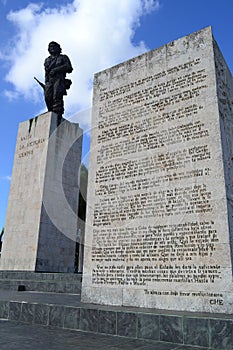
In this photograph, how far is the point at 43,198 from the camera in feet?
44.3

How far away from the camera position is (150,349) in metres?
3.96

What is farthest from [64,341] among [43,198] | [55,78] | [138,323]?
[55,78]

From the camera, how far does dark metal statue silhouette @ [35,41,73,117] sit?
16.0 meters

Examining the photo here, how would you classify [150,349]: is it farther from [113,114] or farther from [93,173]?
[113,114]

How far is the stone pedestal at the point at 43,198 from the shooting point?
1326cm

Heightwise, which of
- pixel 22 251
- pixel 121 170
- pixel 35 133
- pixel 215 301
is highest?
pixel 35 133

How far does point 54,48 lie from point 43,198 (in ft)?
27.7

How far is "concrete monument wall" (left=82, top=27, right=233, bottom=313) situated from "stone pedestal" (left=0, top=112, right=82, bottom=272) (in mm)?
6634

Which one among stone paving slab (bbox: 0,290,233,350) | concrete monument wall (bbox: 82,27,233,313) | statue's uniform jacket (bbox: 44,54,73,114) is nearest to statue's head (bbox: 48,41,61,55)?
statue's uniform jacket (bbox: 44,54,73,114)

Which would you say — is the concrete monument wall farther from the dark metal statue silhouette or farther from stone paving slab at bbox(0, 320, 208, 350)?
the dark metal statue silhouette

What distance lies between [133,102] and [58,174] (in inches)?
312

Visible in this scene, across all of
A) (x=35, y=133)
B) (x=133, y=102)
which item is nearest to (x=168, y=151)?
(x=133, y=102)

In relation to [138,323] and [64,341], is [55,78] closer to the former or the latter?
[138,323]

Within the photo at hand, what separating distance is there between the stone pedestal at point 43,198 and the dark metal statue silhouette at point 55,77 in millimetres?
1295
